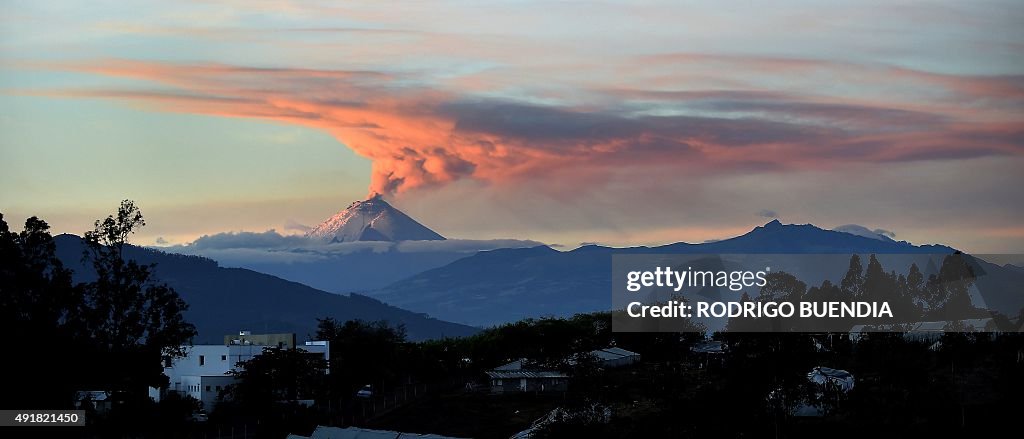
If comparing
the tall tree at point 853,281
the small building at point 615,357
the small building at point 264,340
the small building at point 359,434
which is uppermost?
the tall tree at point 853,281

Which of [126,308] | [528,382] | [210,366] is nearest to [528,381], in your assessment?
[528,382]

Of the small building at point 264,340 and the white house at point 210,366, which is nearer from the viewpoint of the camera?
the white house at point 210,366

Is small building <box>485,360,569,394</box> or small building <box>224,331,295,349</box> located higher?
small building <box>224,331,295,349</box>

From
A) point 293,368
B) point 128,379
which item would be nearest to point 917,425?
point 128,379

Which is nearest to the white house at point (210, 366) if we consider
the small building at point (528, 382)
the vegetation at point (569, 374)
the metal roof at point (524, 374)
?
the vegetation at point (569, 374)

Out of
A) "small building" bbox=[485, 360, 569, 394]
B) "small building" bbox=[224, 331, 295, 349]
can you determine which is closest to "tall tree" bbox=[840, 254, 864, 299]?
"small building" bbox=[485, 360, 569, 394]

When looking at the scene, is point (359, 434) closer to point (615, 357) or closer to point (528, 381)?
point (528, 381)

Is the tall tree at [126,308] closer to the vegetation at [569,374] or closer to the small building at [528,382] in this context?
the vegetation at [569,374]

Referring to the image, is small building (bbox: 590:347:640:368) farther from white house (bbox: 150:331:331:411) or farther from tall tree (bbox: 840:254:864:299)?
white house (bbox: 150:331:331:411)

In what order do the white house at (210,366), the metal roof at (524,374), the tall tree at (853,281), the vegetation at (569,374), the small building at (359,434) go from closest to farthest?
1. the vegetation at (569,374)
2. the small building at (359,434)
3. the metal roof at (524,374)
4. the tall tree at (853,281)
5. the white house at (210,366)
